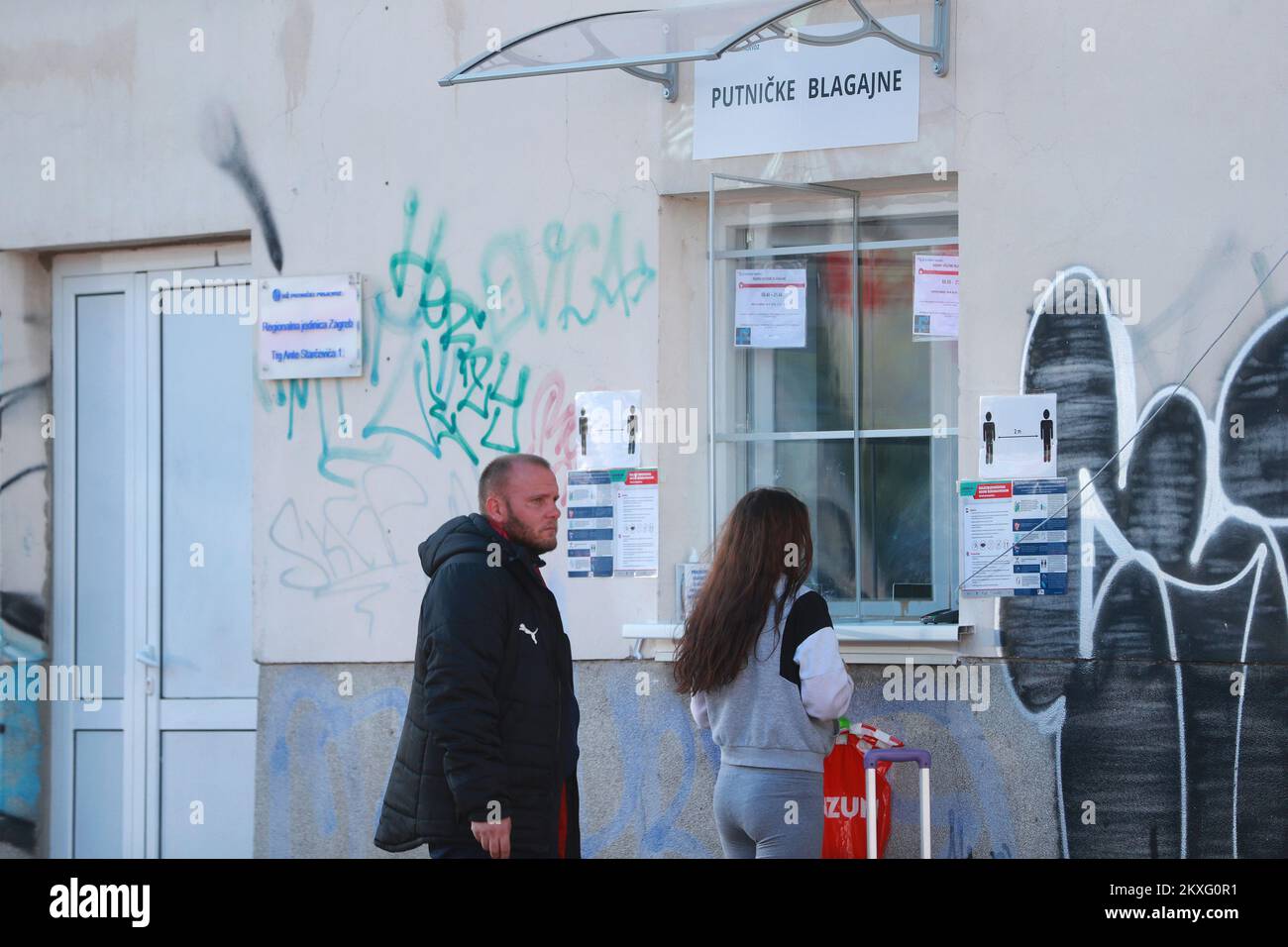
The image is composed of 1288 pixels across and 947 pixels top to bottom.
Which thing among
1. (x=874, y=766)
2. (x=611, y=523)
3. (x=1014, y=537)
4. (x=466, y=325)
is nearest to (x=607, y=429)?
(x=611, y=523)

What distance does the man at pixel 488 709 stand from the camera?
15.6 feet

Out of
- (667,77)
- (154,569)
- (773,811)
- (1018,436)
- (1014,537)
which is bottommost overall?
(773,811)

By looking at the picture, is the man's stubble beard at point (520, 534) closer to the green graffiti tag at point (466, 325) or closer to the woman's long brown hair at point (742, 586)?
the woman's long brown hair at point (742, 586)

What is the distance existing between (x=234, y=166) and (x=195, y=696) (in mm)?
2450

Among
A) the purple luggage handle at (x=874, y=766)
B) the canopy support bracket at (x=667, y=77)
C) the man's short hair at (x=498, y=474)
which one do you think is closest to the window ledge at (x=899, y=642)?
the purple luggage handle at (x=874, y=766)

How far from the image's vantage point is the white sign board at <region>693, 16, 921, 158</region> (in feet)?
21.1

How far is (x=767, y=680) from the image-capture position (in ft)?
16.1

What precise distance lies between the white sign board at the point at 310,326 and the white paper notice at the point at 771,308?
169cm

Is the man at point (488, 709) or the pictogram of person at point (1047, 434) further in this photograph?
the pictogram of person at point (1047, 434)

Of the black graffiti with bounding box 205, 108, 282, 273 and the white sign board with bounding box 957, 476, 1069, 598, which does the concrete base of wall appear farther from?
the black graffiti with bounding box 205, 108, 282, 273

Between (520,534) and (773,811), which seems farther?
(520,534)

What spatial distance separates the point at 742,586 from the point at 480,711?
0.87 metres

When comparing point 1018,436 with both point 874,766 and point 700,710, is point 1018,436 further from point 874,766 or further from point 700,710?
point 700,710
